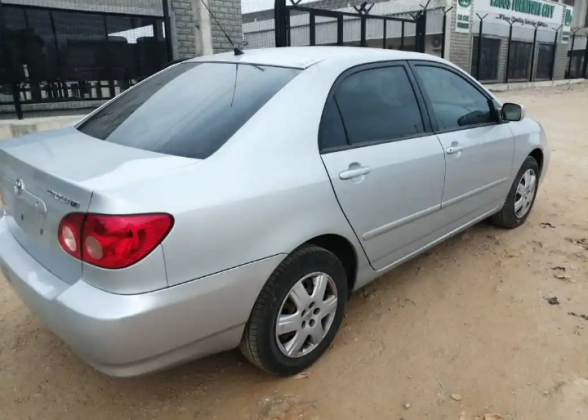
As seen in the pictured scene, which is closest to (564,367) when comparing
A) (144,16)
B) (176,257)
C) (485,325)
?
(485,325)

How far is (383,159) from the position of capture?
260cm

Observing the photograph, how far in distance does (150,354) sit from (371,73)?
192 centimetres

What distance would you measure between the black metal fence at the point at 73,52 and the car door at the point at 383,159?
6.31 metres

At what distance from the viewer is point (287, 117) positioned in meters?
2.24

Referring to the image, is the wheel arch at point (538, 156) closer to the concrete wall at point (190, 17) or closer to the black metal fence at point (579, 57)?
the concrete wall at point (190, 17)

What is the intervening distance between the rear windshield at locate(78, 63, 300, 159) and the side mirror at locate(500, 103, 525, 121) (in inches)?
77.0

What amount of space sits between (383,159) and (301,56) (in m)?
0.73

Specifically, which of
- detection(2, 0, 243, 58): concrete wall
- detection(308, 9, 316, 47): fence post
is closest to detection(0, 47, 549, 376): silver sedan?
detection(2, 0, 243, 58): concrete wall

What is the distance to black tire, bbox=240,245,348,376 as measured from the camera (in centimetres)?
211

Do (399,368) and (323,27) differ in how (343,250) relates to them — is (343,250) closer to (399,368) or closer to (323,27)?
(399,368)

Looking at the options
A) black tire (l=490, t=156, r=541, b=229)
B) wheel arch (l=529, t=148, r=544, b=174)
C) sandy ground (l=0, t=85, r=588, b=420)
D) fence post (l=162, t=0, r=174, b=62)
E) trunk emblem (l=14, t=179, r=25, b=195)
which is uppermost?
fence post (l=162, t=0, r=174, b=62)

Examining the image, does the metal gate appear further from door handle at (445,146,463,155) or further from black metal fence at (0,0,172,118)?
door handle at (445,146,463,155)

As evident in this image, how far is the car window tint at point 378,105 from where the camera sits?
101 inches

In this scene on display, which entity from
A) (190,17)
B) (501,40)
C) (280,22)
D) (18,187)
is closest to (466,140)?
(18,187)
